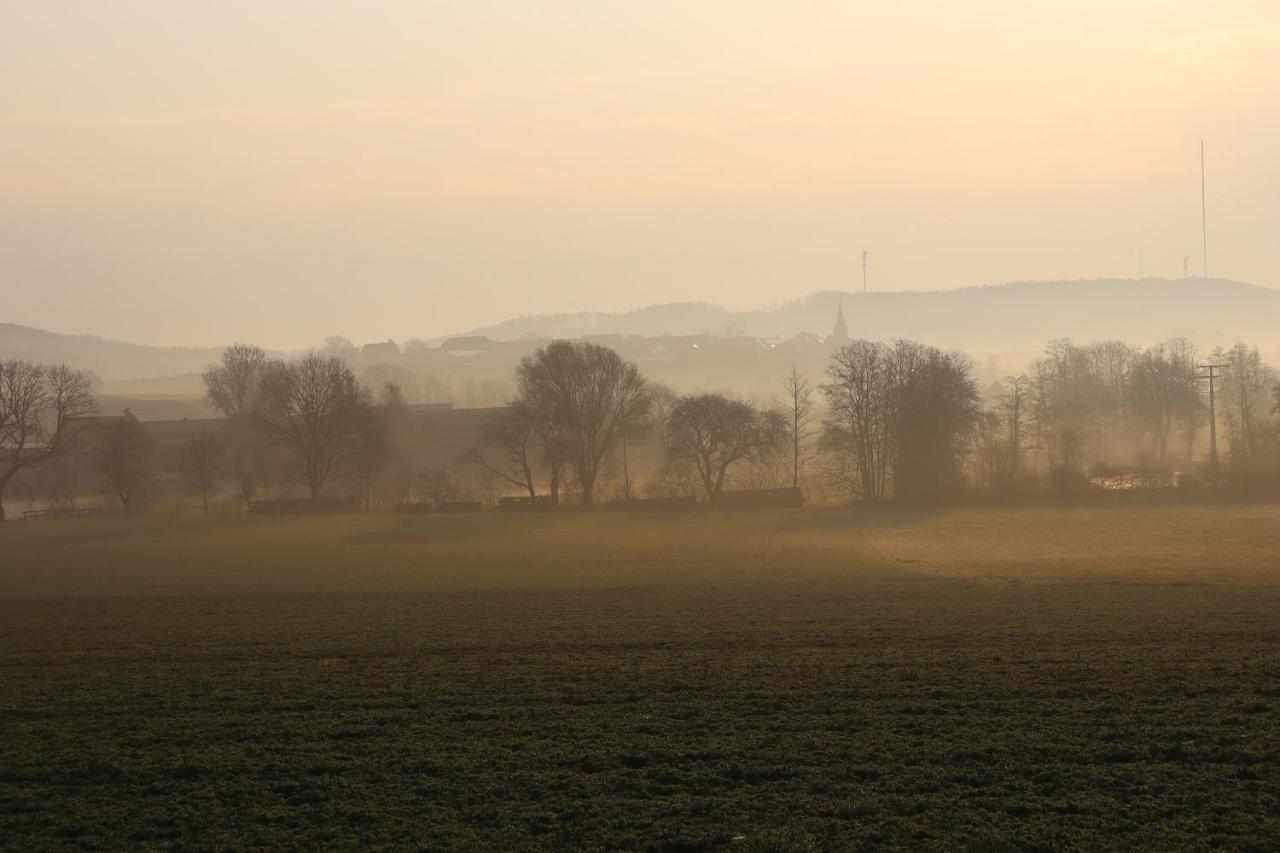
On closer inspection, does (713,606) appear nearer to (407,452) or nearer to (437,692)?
(437,692)

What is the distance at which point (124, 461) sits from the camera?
8512 centimetres

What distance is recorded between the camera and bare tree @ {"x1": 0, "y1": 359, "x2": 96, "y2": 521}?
8462 cm

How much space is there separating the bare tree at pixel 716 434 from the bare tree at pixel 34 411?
149ft

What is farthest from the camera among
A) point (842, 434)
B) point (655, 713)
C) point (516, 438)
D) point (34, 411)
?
point (34, 411)

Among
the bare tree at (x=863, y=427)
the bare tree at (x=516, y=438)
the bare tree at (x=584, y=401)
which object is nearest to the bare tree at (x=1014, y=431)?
the bare tree at (x=863, y=427)

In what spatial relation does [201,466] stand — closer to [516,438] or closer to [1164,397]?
[516,438]

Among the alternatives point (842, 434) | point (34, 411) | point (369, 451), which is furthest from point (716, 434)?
point (34, 411)

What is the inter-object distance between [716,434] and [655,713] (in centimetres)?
6209

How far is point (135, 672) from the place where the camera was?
78.3ft

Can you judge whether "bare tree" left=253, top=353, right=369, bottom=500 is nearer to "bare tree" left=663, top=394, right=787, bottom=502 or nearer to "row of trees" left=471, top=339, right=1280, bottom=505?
"row of trees" left=471, top=339, right=1280, bottom=505

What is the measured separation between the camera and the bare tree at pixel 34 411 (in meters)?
84.6

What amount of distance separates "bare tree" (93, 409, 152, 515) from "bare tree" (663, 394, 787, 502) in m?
40.2

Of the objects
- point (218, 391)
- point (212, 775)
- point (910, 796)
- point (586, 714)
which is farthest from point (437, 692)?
point (218, 391)

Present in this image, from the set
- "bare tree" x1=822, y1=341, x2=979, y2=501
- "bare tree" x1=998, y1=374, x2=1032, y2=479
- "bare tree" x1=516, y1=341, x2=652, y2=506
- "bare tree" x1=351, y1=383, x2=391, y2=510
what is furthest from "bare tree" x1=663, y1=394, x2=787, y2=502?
"bare tree" x1=351, y1=383, x2=391, y2=510
